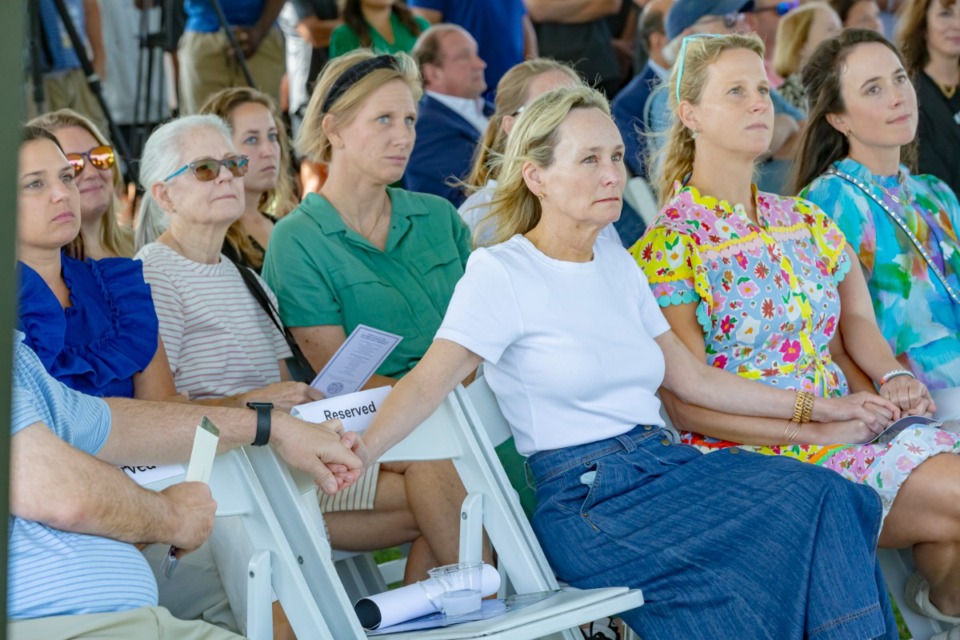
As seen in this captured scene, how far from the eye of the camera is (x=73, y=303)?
291 centimetres

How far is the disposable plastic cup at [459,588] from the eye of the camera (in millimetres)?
2637

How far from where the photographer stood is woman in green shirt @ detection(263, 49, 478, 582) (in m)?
3.20

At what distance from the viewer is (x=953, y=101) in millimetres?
5031

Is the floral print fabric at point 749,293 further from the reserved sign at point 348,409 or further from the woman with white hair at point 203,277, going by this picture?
the woman with white hair at point 203,277

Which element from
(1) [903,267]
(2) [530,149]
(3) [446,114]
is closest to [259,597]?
(2) [530,149]

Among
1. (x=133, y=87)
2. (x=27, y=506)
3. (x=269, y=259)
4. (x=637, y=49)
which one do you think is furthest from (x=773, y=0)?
(x=27, y=506)

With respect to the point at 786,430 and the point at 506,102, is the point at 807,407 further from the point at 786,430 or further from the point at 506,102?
the point at 506,102

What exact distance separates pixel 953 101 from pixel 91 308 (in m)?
3.55

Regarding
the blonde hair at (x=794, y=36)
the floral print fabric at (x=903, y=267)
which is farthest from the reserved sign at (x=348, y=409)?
the blonde hair at (x=794, y=36)

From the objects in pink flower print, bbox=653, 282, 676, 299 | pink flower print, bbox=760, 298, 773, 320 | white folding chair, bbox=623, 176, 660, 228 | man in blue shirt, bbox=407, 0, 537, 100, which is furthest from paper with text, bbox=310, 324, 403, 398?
man in blue shirt, bbox=407, 0, 537, 100

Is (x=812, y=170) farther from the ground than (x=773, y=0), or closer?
closer

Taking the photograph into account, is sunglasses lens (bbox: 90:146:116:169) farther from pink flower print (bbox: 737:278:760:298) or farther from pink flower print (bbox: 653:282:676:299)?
pink flower print (bbox: 737:278:760:298)

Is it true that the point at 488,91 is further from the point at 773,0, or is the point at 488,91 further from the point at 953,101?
the point at 953,101

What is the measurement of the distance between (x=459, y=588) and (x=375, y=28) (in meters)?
3.88
